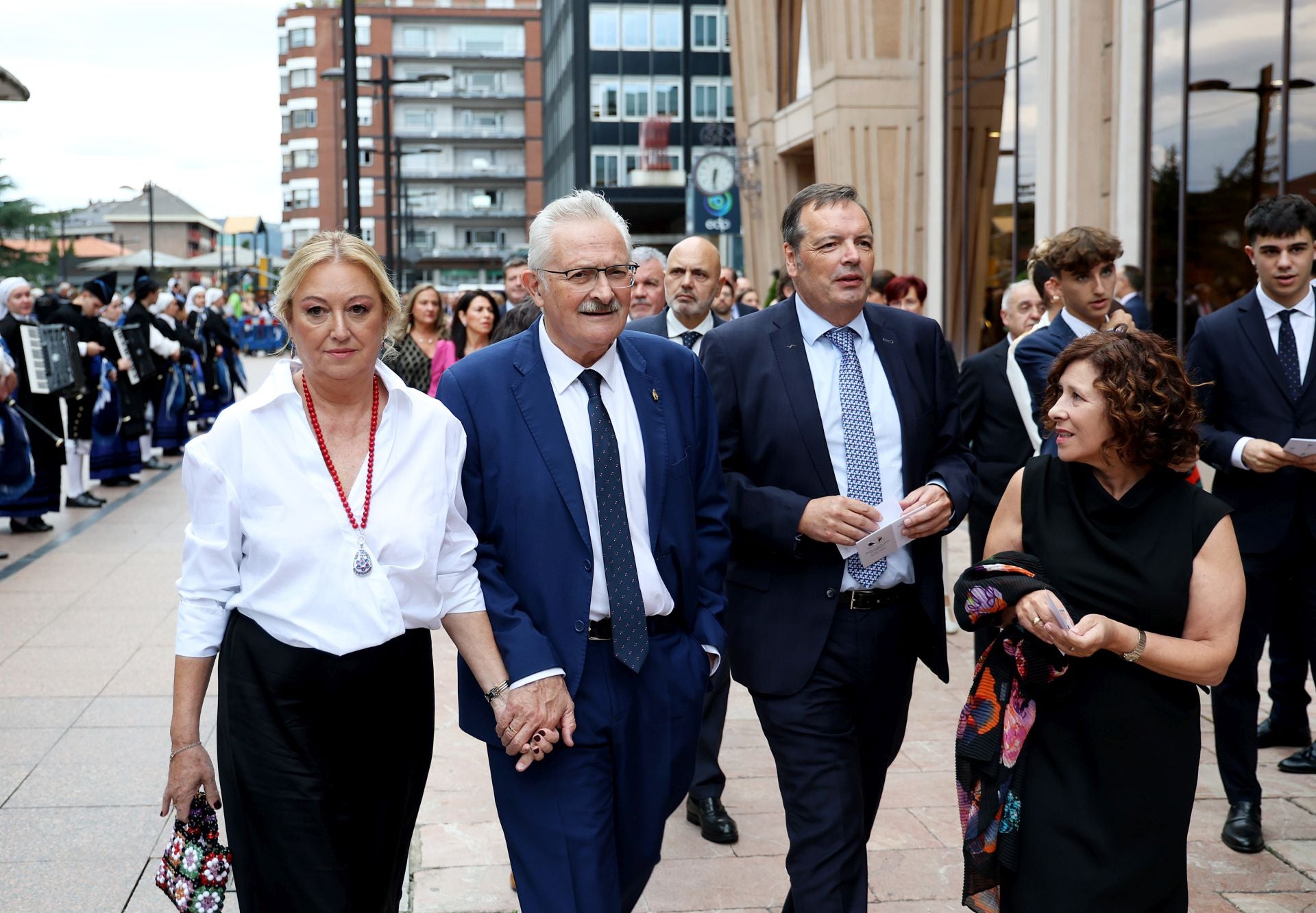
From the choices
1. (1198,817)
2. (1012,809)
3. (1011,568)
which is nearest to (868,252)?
(1011,568)

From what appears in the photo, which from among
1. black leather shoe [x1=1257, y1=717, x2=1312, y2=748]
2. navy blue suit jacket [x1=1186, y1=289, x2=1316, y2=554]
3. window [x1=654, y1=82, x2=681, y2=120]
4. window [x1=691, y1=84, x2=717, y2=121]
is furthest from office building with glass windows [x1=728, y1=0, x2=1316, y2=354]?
window [x1=691, y1=84, x2=717, y2=121]

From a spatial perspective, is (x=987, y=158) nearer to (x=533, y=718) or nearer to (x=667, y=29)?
(x=533, y=718)

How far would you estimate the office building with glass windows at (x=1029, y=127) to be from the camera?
1268 centimetres

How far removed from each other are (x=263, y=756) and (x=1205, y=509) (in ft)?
7.09

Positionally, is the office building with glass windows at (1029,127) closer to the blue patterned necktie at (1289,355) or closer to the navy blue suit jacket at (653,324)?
the blue patterned necktie at (1289,355)

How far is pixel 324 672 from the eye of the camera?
3.09m

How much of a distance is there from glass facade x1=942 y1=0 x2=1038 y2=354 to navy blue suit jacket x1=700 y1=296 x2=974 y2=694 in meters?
13.7

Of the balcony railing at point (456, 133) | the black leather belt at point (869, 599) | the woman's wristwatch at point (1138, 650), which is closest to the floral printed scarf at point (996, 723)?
the woman's wristwatch at point (1138, 650)

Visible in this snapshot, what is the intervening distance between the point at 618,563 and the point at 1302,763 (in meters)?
3.85

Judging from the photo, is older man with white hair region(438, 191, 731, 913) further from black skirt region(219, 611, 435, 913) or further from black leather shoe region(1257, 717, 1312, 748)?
black leather shoe region(1257, 717, 1312, 748)

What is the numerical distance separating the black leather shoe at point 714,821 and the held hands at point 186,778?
2.41 meters

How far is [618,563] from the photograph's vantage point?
10.8ft

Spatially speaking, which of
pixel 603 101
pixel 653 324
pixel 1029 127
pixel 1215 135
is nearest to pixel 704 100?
pixel 603 101

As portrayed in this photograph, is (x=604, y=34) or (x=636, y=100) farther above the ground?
(x=604, y=34)
